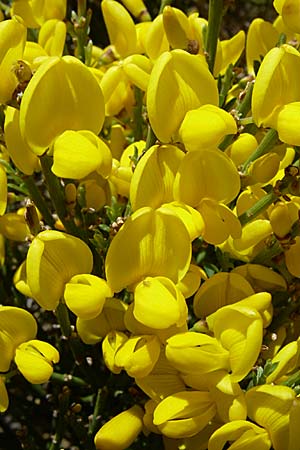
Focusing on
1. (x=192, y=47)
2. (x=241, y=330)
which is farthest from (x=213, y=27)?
(x=241, y=330)

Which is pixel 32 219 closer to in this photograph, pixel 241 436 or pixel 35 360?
pixel 35 360

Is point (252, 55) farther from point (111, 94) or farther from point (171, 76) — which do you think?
point (171, 76)

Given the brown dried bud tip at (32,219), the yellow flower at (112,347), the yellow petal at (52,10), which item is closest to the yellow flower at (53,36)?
the yellow petal at (52,10)

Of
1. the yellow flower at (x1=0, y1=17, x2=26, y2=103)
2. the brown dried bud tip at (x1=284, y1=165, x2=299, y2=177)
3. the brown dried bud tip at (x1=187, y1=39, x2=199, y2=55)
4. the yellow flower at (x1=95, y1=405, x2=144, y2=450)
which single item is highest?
the yellow flower at (x1=0, y1=17, x2=26, y2=103)

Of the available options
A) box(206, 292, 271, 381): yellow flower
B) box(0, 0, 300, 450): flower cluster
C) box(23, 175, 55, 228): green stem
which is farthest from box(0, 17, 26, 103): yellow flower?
box(206, 292, 271, 381): yellow flower

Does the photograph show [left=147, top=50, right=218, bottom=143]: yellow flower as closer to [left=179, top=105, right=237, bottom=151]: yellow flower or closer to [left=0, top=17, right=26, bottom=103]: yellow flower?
[left=179, top=105, right=237, bottom=151]: yellow flower

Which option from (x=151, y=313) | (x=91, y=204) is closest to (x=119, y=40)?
(x=91, y=204)

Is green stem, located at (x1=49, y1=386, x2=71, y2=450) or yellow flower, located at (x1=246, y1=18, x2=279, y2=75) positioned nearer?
green stem, located at (x1=49, y1=386, x2=71, y2=450)

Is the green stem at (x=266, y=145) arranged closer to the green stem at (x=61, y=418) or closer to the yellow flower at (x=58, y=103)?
the yellow flower at (x=58, y=103)
